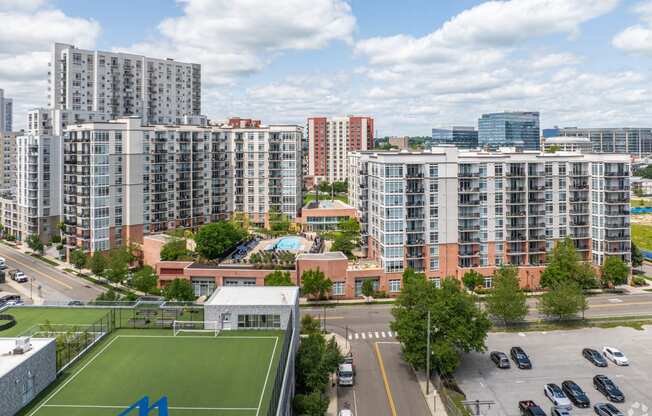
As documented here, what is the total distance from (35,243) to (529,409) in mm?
84858

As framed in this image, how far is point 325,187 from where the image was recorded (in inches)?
7210

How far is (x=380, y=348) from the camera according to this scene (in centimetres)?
4822

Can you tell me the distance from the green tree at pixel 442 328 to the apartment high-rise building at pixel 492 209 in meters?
23.8

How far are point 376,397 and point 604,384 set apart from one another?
17.6 m

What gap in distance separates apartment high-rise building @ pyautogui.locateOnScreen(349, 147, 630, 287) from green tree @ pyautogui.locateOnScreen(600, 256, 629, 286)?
2.89 meters

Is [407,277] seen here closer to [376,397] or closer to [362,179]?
[362,179]

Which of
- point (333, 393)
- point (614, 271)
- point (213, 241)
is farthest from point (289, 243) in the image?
point (614, 271)

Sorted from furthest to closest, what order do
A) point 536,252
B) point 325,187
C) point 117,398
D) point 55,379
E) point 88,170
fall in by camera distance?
point 325,187
point 88,170
point 536,252
point 55,379
point 117,398

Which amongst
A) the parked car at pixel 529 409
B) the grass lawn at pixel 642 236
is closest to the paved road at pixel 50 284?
the parked car at pixel 529 409

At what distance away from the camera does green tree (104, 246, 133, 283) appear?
Result: 67812 millimetres

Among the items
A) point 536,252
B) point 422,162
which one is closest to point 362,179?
point 422,162

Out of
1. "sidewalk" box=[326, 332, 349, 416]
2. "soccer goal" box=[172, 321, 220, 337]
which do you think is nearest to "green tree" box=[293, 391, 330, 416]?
"sidewalk" box=[326, 332, 349, 416]

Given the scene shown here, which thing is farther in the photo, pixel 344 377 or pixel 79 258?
pixel 79 258

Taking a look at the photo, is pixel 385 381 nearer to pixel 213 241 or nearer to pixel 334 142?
pixel 213 241
